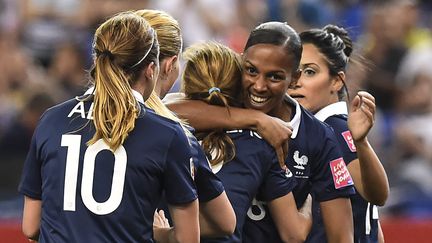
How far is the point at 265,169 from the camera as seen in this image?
3672 millimetres

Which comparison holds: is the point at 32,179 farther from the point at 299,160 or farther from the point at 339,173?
the point at 339,173

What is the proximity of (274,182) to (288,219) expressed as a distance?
14 cm

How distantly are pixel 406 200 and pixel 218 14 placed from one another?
2445 millimetres

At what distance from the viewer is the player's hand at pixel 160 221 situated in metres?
3.41

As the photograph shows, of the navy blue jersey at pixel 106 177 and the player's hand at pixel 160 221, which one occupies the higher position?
the navy blue jersey at pixel 106 177

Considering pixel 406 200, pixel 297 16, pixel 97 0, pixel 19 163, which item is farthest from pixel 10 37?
pixel 406 200

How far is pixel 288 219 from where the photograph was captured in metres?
3.66

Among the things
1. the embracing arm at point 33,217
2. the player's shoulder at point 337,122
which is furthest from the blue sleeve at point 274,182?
the embracing arm at point 33,217

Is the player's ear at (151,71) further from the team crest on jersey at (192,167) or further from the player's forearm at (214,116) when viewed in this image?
the player's forearm at (214,116)

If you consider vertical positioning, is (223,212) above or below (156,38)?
below

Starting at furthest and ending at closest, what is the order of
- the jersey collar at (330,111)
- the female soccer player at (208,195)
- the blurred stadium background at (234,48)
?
the blurred stadium background at (234,48), the jersey collar at (330,111), the female soccer player at (208,195)

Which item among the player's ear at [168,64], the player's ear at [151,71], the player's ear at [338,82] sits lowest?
the player's ear at [338,82]

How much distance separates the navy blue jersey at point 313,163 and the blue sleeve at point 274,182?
13 centimetres

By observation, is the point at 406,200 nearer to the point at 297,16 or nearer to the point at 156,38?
the point at 297,16
